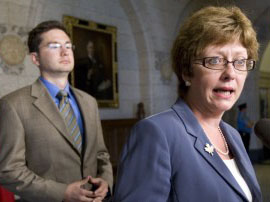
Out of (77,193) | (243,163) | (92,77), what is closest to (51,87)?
(77,193)

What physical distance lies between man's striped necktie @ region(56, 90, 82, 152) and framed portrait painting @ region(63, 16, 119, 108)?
4908 mm

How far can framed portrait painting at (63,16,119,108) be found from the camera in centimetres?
720

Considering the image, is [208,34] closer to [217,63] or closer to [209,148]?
[217,63]

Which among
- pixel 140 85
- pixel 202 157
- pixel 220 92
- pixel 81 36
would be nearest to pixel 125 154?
pixel 202 157

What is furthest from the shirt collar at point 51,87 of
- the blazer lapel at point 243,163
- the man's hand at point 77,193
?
the blazer lapel at point 243,163

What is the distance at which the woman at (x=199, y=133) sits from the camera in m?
1.27

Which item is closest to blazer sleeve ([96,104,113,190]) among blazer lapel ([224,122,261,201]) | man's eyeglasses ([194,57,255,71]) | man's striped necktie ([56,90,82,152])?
man's striped necktie ([56,90,82,152])

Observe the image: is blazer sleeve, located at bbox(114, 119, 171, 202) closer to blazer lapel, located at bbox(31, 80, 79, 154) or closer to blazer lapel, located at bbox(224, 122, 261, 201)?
blazer lapel, located at bbox(224, 122, 261, 201)

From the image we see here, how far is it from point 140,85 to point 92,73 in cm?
164

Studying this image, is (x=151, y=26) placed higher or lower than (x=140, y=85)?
higher

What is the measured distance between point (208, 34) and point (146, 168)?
1.95 feet

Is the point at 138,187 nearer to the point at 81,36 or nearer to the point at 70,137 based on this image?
the point at 70,137

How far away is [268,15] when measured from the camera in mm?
10148

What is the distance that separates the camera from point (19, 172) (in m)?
1.99
